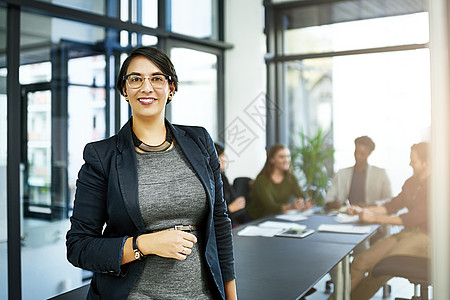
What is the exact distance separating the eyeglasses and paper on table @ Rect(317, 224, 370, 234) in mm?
2224

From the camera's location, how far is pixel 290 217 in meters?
3.77

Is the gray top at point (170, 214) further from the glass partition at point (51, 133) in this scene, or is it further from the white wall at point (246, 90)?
the white wall at point (246, 90)

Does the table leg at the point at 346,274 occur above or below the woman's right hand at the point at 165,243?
below

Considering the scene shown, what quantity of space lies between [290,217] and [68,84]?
2.04 m

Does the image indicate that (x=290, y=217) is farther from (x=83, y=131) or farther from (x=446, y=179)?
(x=446, y=179)

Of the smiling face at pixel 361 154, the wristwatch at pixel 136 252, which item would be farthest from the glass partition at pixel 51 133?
the smiling face at pixel 361 154

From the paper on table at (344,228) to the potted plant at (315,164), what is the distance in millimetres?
1793

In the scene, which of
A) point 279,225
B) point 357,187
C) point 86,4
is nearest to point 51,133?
point 86,4

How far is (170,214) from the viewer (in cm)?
129

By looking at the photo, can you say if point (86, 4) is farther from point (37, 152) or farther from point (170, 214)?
point (170, 214)

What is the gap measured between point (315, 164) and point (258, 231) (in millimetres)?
2221

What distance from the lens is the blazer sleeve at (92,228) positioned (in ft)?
3.93

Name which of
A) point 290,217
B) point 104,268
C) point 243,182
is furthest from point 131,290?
point 243,182

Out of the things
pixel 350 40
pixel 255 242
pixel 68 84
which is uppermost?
pixel 350 40
